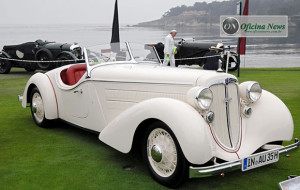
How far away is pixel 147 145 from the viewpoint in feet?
11.3

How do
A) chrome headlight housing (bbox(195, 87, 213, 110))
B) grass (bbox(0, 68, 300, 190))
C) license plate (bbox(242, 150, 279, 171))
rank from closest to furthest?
license plate (bbox(242, 150, 279, 171)) < chrome headlight housing (bbox(195, 87, 213, 110)) < grass (bbox(0, 68, 300, 190))

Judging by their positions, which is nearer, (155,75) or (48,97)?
(155,75)

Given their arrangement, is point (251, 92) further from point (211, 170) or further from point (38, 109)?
point (38, 109)

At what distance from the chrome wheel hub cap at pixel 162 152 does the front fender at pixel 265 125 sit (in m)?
0.73

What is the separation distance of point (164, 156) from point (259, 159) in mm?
866

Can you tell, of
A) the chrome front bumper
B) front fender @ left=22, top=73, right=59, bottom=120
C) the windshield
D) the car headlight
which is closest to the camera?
the chrome front bumper

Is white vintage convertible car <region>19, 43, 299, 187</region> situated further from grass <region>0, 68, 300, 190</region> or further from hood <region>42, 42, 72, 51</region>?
hood <region>42, 42, 72, 51</region>

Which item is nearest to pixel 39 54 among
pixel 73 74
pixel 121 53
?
pixel 73 74

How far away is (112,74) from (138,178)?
4.59 ft

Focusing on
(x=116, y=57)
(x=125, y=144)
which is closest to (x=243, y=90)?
(x=125, y=144)

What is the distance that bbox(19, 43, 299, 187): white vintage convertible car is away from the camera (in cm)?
302

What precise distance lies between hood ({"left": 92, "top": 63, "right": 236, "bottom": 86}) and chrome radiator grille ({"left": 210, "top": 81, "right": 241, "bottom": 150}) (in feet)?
0.39

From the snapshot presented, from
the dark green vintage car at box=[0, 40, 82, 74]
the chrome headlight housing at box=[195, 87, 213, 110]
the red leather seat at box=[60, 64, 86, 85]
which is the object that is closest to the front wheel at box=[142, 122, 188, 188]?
the chrome headlight housing at box=[195, 87, 213, 110]

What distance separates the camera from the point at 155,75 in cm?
380
